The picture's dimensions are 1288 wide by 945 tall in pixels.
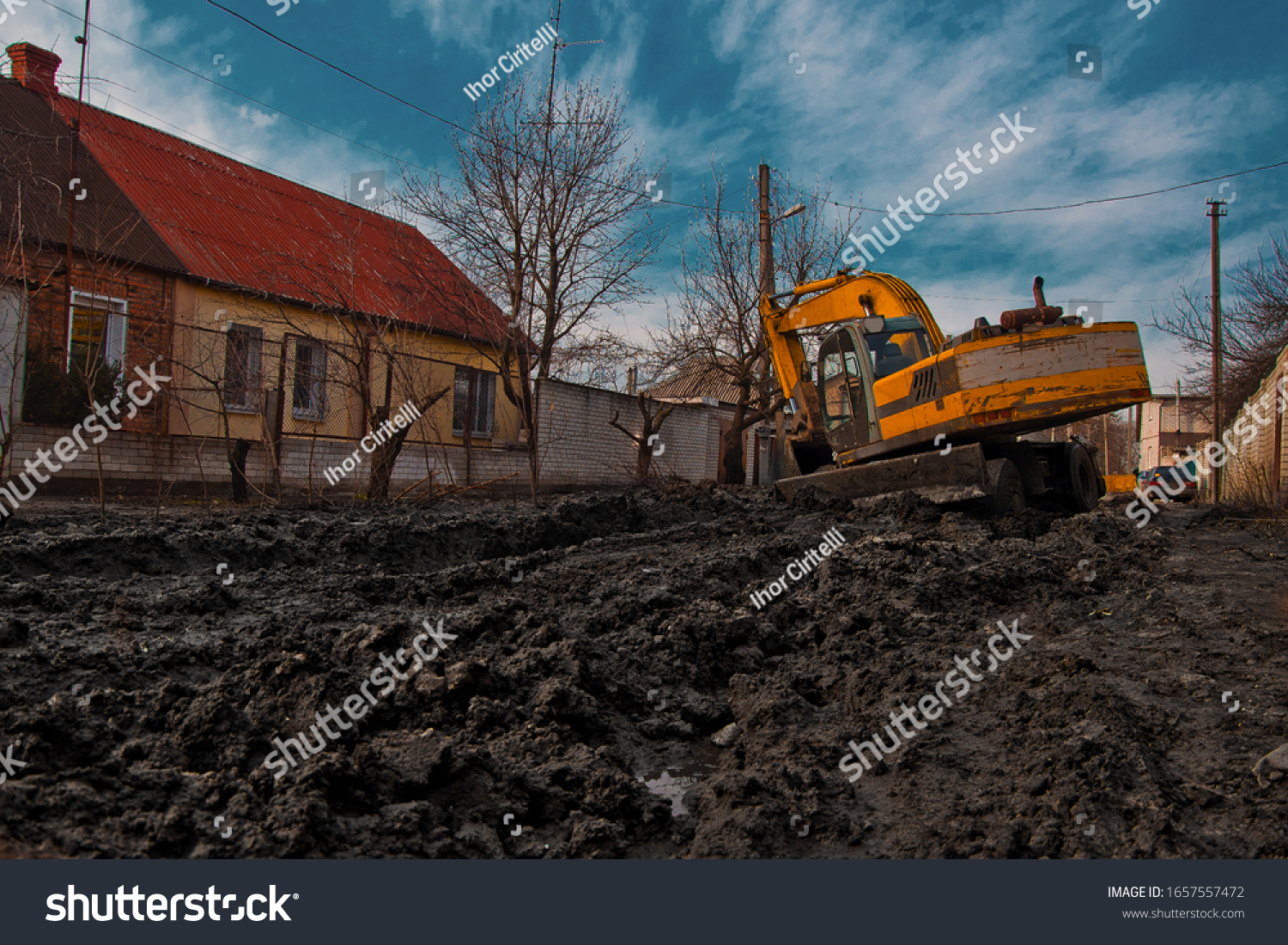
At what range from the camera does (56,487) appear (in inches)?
371

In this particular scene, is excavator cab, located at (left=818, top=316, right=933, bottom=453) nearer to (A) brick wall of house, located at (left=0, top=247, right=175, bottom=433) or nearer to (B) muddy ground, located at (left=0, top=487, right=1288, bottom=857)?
(B) muddy ground, located at (left=0, top=487, right=1288, bottom=857)

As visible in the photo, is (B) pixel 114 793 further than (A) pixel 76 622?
No

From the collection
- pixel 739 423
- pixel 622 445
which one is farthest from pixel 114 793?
pixel 739 423

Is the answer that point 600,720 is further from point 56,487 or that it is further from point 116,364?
point 116,364

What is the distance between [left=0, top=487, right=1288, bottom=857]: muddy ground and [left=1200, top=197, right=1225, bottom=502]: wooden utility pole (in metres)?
20.5

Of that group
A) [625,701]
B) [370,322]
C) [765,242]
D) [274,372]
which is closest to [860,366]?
[370,322]

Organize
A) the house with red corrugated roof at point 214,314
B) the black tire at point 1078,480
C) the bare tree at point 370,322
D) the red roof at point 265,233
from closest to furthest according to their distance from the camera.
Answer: the house with red corrugated roof at point 214,314
the black tire at point 1078,480
the bare tree at point 370,322
the red roof at point 265,233

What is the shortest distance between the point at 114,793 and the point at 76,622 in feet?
7.64

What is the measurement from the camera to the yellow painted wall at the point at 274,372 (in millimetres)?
10500

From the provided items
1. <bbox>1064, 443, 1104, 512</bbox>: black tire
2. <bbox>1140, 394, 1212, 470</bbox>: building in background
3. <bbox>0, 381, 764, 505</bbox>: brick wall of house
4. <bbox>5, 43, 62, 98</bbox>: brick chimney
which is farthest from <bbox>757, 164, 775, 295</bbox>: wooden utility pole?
<bbox>1140, 394, 1212, 470</bbox>: building in background

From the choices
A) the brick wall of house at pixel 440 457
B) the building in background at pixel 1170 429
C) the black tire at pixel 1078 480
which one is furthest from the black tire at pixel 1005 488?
the building in background at pixel 1170 429

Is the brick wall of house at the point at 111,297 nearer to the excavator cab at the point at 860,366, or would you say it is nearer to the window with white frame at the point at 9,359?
the window with white frame at the point at 9,359

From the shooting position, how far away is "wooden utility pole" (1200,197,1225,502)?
78.4ft

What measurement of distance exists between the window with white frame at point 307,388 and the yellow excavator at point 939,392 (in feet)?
19.8
